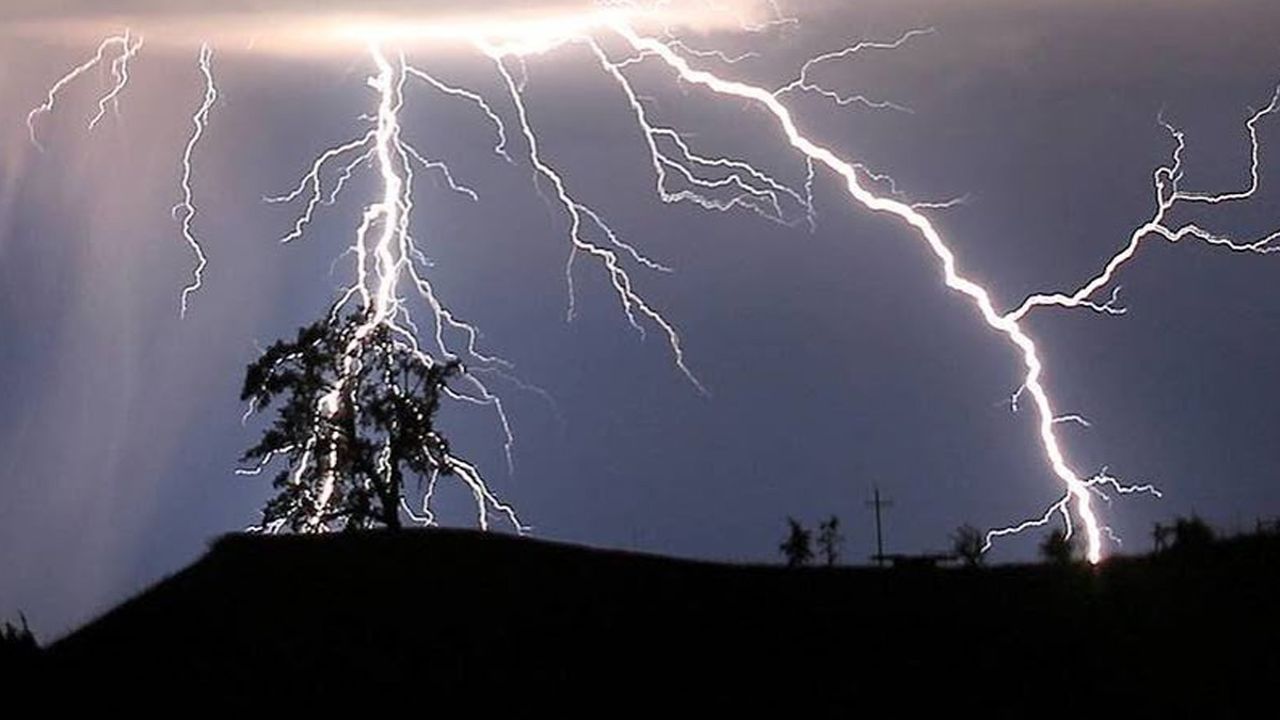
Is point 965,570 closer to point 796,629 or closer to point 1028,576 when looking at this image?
point 1028,576

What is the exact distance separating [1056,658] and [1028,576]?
1469 millimetres

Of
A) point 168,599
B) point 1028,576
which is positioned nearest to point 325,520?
point 168,599

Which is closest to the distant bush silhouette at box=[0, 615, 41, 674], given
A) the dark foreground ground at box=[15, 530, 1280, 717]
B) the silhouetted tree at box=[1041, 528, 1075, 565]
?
the dark foreground ground at box=[15, 530, 1280, 717]

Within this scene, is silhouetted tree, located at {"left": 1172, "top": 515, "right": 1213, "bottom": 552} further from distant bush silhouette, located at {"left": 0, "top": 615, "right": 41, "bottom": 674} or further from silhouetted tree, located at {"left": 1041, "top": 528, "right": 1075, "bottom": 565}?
distant bush silhouette, located at {"left": 0, "top": 615, "right": 41, "bottom": 674}

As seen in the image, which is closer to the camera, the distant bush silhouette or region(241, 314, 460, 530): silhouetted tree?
the distant bush silhouette

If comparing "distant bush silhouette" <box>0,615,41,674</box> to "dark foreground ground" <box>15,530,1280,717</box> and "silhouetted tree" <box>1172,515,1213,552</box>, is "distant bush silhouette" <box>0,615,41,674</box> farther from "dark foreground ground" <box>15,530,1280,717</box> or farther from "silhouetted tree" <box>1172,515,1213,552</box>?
"silhouetted tree" <box>1172,515,1213,552</box>

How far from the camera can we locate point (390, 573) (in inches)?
570

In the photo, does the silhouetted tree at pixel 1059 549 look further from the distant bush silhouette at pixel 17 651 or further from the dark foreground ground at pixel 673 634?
the distant bush silhouette at pixel 17 651

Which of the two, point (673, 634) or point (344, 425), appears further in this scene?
point (344, 425)

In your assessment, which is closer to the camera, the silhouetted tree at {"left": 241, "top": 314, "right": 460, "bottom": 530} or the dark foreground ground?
the dark foreground ground

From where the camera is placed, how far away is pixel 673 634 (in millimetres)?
13516

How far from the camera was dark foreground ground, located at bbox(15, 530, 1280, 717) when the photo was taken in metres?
12.8

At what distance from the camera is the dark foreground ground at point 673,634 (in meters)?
12.8

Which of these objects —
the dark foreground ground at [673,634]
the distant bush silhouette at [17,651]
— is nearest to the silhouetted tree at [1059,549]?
the dark foreground ground at [673,634]
